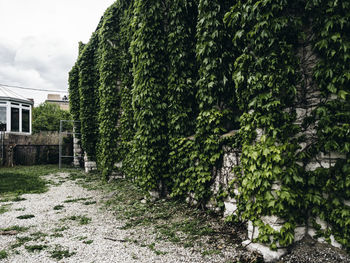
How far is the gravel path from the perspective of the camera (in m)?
3.02

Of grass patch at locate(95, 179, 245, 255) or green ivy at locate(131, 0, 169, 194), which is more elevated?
green ivy at locate(131, 0, 169, 194)

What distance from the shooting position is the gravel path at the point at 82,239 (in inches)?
119

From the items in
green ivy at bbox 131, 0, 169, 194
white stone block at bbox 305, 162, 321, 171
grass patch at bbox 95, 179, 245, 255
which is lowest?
grass patch at bbox 95, 179, 245, 255

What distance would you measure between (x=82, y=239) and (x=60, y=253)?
48 centimetres

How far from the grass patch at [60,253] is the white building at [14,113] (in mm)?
16832

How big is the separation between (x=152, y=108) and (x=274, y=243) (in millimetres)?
3645

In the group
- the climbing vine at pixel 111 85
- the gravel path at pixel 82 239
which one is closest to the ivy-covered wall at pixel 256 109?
the gravel path at pixel 82 239

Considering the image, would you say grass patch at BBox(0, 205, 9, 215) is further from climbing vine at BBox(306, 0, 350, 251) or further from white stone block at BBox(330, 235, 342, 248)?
white stone block at BBox(330, 235, 342, 248)

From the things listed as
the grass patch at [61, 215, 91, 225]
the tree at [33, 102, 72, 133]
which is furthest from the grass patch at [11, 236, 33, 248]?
the tree at [33, 102, 72, 133]

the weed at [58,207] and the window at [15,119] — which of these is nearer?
the weed at [58,207]

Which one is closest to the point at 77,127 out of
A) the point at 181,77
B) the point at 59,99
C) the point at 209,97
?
the point at 181,77

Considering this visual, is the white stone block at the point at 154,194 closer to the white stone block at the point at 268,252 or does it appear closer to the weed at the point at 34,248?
the weed at the point at 34,248

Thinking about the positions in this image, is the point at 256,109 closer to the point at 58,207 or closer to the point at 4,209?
the point at 58,207

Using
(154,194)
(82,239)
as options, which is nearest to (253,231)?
(82,239)
